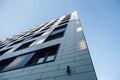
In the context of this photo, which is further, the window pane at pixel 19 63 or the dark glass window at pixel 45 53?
the dark glass window at pixel 45 53

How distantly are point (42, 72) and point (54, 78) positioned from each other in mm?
848

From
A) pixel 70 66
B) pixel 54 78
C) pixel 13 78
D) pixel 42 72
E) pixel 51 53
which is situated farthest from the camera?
pixel 51 53

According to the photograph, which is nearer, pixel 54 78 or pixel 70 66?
pixel 54 78

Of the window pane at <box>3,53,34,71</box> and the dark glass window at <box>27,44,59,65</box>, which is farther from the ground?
the dark glass window at <box>27,44,59,65</box>

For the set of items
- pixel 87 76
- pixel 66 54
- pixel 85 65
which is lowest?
pixel 87 76

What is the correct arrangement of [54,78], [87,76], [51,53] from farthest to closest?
[51,53]
[54,78]
[87,76]

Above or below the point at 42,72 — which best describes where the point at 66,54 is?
above

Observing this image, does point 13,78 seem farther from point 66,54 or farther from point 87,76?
point 87,76

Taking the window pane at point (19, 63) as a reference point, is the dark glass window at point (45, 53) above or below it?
above

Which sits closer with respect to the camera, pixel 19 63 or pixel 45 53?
pixel 19 63

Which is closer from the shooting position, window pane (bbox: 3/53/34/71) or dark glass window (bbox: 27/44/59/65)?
window pane (bbox: 3/53/34/71)

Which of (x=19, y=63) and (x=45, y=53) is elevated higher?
(x=45, y=53)

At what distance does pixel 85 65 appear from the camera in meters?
4.82

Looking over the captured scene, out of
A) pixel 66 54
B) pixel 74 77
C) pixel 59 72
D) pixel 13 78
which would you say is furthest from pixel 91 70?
pixel 13 78
